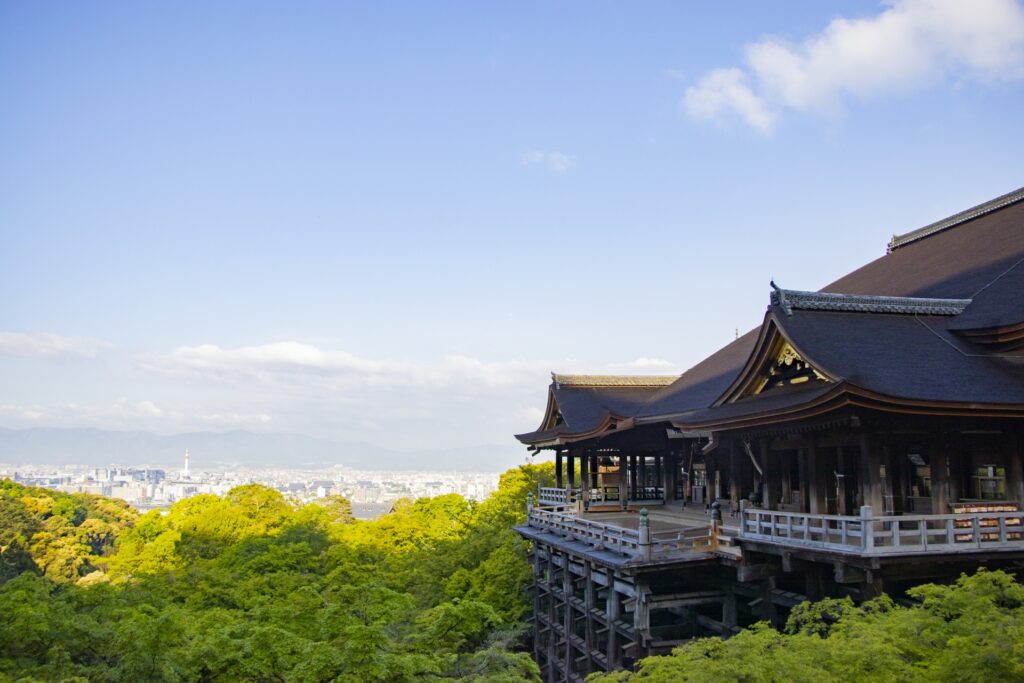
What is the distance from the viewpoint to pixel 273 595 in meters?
29.4

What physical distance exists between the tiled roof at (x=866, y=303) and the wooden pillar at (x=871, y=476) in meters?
3.62

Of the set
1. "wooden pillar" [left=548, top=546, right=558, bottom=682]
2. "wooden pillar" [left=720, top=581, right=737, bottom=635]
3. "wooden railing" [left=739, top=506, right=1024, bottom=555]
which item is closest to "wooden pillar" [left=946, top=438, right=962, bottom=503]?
"wooden railing" [left=739, top=506, right=1024, bottom=555]

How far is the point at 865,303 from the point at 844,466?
3.84 metres

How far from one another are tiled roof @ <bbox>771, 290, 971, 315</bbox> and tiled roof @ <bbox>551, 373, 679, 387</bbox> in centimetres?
1550

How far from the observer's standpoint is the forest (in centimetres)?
885

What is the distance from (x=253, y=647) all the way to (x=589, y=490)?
702 inches

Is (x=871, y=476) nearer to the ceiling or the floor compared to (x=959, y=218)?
nearer to the floor

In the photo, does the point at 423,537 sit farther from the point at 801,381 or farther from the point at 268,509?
the point at 801,381

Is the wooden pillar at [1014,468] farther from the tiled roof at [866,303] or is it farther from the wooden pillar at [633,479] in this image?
the wooden pillar at [633,479]

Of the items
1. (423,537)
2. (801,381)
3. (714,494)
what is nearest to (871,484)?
(801,381)

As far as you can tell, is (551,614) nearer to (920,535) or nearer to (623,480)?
(623,480)

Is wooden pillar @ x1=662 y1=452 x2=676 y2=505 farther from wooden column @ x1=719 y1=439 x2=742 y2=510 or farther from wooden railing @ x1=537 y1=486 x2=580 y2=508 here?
wooden column @ x1=719 y1=439 x2=742 y2=510

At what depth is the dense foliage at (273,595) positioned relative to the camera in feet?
43.5

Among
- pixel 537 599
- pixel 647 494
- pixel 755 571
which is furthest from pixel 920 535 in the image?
pixel 647 494
